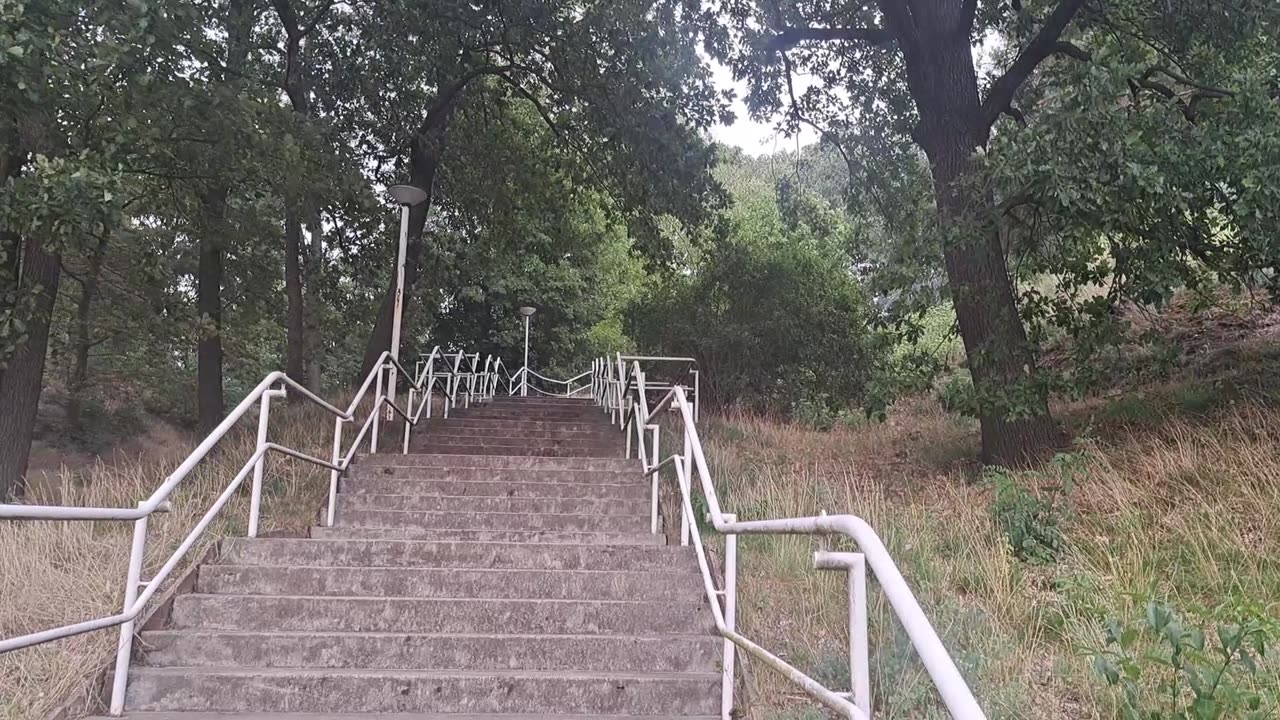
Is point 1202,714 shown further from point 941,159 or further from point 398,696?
point 941,159

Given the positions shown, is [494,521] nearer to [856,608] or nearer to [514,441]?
[514,441]

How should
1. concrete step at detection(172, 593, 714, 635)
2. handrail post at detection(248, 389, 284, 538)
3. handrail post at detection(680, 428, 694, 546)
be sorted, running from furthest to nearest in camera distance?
1. handrail post at detection(248, 389, 284, 538)
2. handrail post at detection(680, 428, 694, 546)
3. concrete step at detection(172, 593, 714, 635)

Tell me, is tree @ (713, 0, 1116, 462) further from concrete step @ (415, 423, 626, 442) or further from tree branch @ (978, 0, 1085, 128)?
concrete step @ (415, 423, 626, 442)

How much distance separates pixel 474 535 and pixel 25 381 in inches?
174

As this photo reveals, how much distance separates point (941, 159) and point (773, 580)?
16.0 feet

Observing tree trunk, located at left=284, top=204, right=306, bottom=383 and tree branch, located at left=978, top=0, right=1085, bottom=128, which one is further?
tree trunk, located at left=284, top=204, right=306, bottom=383

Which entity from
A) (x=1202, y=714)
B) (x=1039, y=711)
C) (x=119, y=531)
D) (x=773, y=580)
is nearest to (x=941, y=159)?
(x=773, y=580)

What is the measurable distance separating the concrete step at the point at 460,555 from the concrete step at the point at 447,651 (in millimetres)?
927

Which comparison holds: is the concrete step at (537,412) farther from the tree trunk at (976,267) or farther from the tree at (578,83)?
the tree trunk at (976,267)

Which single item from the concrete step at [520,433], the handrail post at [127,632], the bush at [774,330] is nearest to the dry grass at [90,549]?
the handrail post at [127,632]

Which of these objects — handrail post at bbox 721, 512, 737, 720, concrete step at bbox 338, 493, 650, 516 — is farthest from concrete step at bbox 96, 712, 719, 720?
concrete step at bbox 338, 493, 650, 516

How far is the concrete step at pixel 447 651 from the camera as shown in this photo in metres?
3.88

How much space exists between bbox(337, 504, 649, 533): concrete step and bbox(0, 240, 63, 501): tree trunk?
3157 millimetres

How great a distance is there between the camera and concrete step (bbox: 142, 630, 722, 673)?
3.88m
